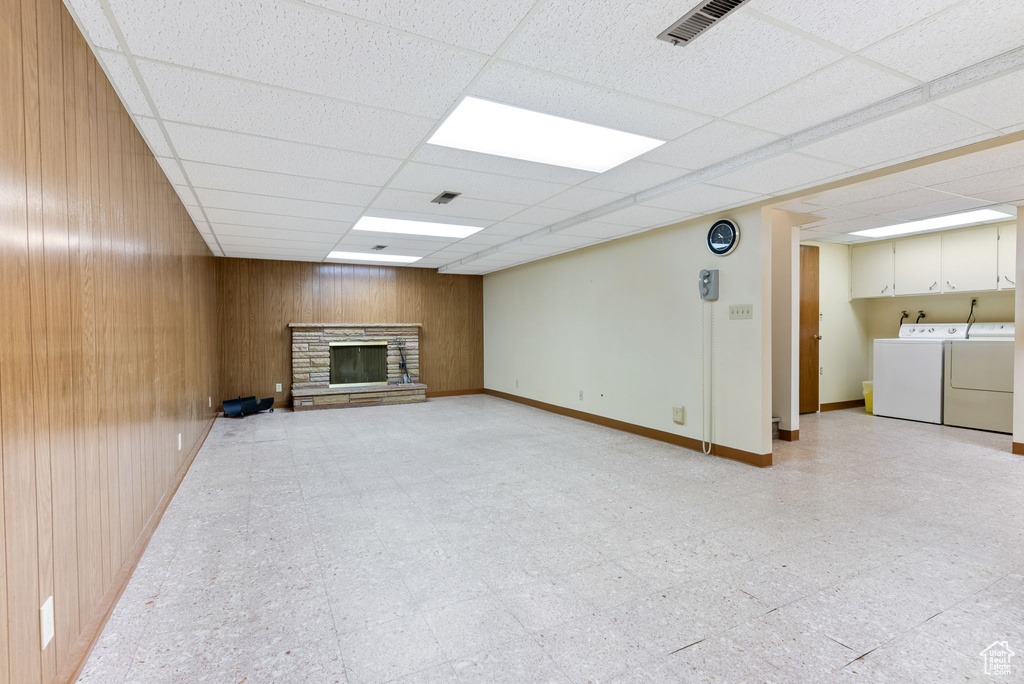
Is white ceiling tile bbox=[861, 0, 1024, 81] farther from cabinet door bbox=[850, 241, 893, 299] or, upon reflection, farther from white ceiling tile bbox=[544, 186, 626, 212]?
cabinet door bbox=[850, 241, 893, 299]

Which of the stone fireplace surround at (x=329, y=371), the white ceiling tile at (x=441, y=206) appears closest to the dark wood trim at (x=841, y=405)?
the white ceiling tile at (x=441, y=206)

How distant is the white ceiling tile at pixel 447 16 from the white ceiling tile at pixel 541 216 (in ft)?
8.21

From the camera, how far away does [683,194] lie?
3699 millimetres

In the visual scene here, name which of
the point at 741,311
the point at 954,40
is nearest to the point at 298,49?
the point at 954,40

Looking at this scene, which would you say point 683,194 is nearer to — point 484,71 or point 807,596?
point 484,71

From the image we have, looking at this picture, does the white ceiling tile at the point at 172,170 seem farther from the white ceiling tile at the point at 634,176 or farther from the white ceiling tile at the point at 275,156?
the white ceiling tile at the point at 634,176

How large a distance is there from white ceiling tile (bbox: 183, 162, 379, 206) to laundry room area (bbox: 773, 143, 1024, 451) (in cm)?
357

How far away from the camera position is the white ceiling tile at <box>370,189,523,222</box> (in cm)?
382

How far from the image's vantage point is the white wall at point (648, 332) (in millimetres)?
4172

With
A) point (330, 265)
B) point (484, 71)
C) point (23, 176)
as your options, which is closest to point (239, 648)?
point (23, 176)

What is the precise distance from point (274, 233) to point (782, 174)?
492cm

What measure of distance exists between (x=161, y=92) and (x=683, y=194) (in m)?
3.30

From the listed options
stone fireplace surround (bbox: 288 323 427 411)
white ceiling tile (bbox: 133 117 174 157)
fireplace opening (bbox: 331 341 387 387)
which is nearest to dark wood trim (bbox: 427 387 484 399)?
stone fireplace surround (bbox: 288 323 427 411)

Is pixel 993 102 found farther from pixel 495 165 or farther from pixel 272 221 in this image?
pixel 272 221
